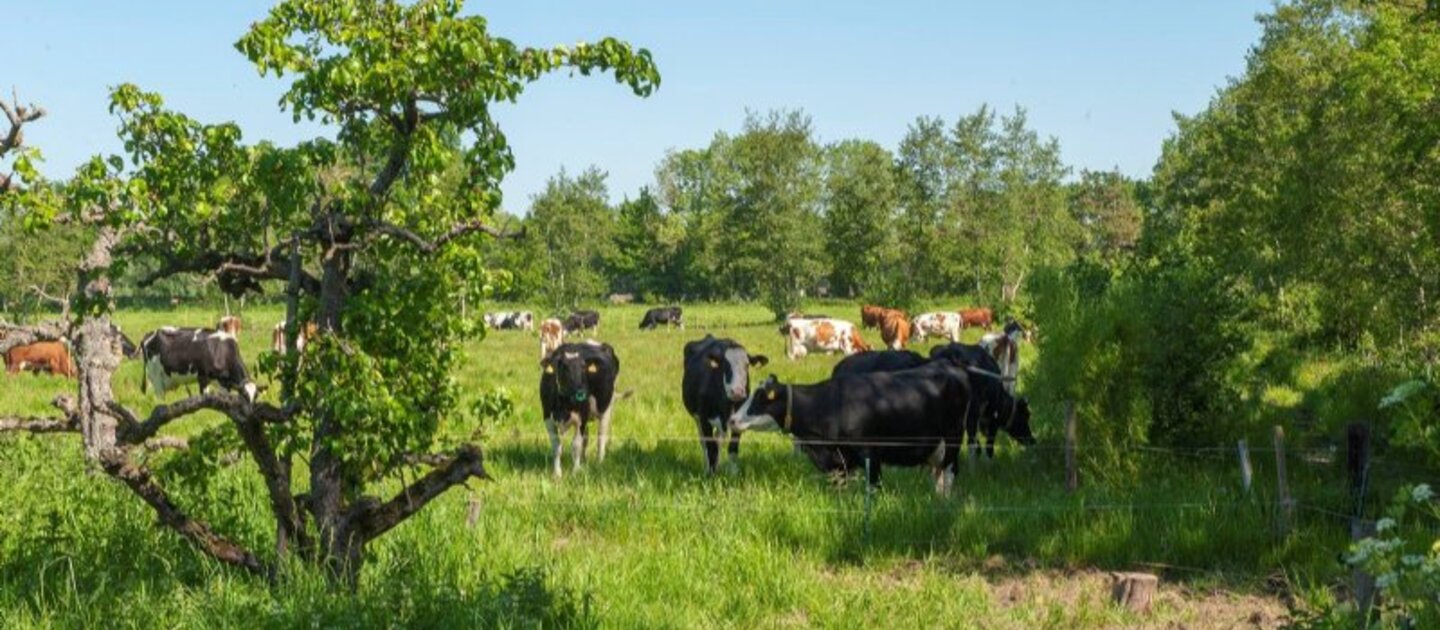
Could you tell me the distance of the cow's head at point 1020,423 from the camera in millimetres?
16000

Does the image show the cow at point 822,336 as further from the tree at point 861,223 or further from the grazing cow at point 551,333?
the tree at point 861,223

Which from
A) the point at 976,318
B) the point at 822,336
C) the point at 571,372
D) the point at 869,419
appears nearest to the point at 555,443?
the point at 571,372

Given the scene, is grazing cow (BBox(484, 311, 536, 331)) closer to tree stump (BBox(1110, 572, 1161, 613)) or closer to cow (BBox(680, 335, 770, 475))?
cow (BBox(680, 335, 770, 475))

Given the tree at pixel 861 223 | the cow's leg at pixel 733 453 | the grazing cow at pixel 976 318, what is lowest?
the cow's leg at pixel 733 453

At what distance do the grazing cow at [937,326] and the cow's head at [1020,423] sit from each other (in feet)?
90.1

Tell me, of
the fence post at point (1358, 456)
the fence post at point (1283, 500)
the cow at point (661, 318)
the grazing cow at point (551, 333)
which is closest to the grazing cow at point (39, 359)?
the grazing cow at point (551, 333)

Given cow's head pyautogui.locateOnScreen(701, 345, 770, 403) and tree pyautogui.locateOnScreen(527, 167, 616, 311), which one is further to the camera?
tree pyautogui.locateOnScreen(527, 167, 616, 311)

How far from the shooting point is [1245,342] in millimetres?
13688

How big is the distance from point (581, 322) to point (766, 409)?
1632 inches

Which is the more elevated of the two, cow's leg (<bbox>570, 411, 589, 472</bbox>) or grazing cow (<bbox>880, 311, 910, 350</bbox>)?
grazing cow (<bbox>880, 311, 910, 350</bbox>)

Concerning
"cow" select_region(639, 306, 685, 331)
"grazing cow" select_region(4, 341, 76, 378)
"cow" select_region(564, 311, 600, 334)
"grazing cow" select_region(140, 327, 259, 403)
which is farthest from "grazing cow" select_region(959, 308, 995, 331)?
"grazing cow" select_region(4, 341, 76, 378)

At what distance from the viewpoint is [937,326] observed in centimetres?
4384

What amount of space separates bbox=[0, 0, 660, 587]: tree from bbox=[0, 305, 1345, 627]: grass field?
0.62m

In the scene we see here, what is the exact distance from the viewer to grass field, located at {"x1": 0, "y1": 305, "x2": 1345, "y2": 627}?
7594 millimetres
